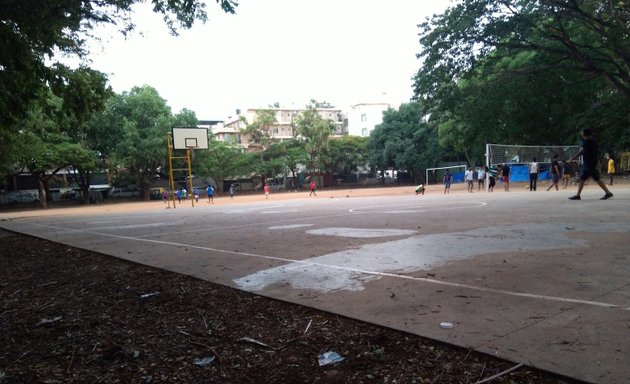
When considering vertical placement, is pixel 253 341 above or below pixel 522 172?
below

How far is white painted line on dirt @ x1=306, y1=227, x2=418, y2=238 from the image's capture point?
8.62 meters

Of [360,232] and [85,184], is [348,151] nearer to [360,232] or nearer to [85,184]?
[85,184]

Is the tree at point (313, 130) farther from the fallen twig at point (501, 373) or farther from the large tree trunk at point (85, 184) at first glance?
the fallen twig at point (501, 373)

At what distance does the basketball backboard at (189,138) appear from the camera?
3042 centimetres

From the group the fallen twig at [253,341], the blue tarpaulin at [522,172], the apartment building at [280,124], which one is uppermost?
the apartment building at [280,124]

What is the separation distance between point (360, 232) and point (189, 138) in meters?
24.3

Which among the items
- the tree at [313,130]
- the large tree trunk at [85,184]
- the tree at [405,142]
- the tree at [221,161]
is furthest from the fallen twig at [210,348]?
the tree at [313,130]

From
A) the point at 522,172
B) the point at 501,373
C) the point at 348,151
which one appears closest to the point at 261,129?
the point at 348,151

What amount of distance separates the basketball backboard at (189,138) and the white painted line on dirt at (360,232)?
74.6 feet

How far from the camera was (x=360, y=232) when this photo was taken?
9.21 metres

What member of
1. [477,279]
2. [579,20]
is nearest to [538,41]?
[579,20]

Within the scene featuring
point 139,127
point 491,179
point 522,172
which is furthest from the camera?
point 139,127

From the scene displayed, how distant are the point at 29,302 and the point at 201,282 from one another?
1.97 m

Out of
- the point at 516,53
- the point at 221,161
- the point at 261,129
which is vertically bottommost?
the point at 221,161
